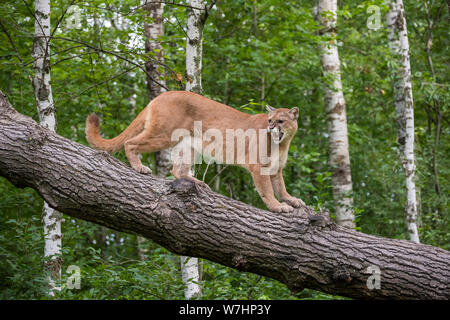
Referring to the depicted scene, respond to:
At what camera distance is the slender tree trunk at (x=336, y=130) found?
384 inches

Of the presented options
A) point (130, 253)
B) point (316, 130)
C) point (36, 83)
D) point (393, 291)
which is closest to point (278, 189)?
point (393, 291)

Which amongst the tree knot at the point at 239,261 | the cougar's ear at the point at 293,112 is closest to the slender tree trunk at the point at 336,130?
the cougar's ear at the point at 293,112

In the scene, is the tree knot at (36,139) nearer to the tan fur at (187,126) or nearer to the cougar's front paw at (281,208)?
the tan fur at (187,126)

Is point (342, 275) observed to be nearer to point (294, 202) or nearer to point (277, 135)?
point (294, 202)

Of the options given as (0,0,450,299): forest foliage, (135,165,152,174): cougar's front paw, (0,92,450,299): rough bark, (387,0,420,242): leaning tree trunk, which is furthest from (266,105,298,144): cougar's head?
(387,0,420,242): leaning tree trunk

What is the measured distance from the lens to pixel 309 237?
166 inches

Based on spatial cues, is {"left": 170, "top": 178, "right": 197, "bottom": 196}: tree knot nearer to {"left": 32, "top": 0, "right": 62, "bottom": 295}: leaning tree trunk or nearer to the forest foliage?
the forest foliage

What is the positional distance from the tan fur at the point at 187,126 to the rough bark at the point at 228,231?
114 cm

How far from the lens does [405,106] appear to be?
9.07m

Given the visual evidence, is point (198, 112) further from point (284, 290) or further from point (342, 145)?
point (342, 145)

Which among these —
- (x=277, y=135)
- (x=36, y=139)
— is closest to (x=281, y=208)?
(x=277, y=135)

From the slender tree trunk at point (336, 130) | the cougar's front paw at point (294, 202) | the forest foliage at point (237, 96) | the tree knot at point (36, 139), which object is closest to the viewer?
the tree knot at point (36, 139)

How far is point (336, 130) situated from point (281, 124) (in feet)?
15.5

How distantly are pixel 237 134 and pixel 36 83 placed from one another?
2.94 metres
